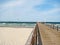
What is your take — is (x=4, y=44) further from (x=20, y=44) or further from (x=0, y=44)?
(x=20, y=44)

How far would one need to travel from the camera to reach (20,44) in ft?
49.3

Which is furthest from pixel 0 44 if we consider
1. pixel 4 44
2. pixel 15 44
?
pixel 15 44

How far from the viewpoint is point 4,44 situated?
1472 cm

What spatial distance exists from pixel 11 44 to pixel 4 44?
0.62m

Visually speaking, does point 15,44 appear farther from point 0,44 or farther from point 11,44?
point 0,44

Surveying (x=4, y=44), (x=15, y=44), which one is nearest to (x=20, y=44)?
(x=15, y=44)

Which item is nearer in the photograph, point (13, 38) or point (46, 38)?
point (46, 38)

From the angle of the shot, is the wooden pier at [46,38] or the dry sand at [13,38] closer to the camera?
the wooden pier at [46,38]

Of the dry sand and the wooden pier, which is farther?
the dry sand

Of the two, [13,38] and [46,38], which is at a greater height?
[46,38]

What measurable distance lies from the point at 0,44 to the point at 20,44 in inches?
68.6

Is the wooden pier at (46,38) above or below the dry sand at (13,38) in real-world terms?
above

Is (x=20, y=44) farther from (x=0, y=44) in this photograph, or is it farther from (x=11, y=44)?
(x=0, y=44)

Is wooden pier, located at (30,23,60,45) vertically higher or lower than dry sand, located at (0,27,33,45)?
higher
